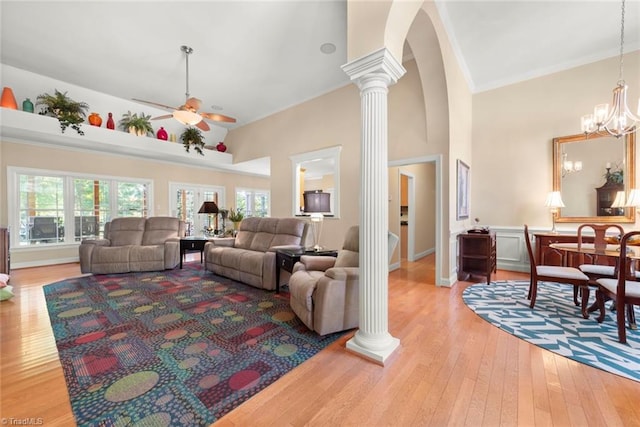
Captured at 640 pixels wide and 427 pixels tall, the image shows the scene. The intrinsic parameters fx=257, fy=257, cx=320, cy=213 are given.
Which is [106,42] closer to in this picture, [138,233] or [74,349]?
[138,233]

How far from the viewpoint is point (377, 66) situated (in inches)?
76.5

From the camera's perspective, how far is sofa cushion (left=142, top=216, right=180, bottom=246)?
5.19m

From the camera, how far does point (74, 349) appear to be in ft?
7.03

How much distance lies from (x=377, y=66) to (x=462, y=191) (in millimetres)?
3286

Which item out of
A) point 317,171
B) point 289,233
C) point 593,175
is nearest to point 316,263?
point 289,233

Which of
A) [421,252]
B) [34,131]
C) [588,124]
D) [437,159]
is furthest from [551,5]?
[34,131]

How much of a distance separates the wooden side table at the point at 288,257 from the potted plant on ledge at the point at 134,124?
4.59m

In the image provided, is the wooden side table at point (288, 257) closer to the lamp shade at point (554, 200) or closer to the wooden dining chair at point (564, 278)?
the wooden dining chair at point (564, 278)

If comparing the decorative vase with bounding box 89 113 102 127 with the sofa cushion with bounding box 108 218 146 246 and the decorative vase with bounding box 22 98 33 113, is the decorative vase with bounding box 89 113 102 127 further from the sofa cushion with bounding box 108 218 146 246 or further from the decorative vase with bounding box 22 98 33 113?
the sofa cushion with bounding box 108 218 146 246

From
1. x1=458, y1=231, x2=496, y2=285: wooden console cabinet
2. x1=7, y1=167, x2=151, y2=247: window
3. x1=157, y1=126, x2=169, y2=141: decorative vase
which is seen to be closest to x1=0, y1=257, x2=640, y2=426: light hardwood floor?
x1=458, y1=231, x2=496, y2=285: wooden console cabinet

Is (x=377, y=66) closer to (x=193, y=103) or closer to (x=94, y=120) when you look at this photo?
(x=193, y=103)

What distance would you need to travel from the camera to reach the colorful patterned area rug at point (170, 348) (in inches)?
60.5

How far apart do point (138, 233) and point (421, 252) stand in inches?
247

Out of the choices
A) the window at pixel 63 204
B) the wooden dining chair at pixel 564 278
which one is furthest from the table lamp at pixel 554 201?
the window at pixel 63 204
